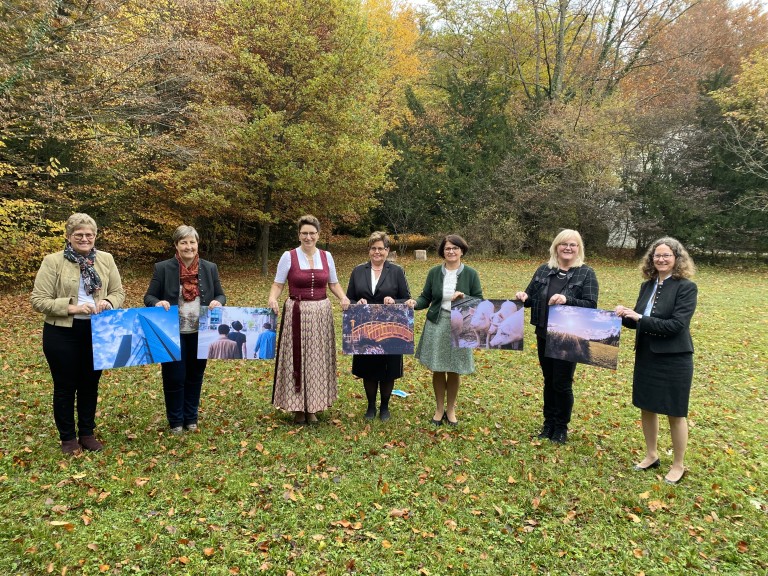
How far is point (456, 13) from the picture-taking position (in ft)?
97.2

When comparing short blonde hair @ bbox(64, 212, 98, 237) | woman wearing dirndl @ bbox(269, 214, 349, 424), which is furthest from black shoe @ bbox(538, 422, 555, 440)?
short blonde hair @ bbox(64, 212, 98, 237)

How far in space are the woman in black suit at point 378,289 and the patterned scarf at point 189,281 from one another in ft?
5.11

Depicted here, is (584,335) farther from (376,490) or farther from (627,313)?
(376,490)

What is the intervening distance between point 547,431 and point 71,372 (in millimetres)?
4802

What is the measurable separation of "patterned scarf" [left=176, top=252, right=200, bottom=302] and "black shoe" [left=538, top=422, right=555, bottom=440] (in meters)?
3.98

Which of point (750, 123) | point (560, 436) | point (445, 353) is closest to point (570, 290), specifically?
point (445, 353)

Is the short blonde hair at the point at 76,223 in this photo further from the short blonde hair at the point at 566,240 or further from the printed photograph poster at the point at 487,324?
the short blonde hair at the point at 566,240

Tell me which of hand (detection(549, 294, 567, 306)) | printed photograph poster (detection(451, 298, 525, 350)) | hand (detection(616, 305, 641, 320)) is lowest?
printed photograph poster (detection(451, 298, 525, 350))

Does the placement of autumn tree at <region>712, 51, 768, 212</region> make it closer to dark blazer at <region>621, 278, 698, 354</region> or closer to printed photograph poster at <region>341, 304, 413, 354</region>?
dark blazer at <region>621, 278, 698, 354</region>

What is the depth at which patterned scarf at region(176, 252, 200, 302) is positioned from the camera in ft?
15.4

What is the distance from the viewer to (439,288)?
5133 millimetres

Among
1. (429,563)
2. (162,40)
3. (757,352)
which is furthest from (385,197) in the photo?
(429,563)

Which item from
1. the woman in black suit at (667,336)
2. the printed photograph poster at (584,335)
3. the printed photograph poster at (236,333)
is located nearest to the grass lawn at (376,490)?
the woman in black suit at (667,336)

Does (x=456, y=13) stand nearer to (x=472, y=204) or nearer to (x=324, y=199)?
(x=472, y=204)
